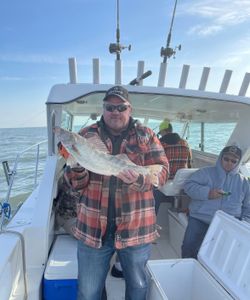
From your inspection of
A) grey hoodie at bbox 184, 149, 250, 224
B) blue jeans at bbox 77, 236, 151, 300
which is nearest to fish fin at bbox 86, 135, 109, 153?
blue jeans at bbox 77, 236, 151, 300

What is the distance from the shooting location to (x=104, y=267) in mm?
2318

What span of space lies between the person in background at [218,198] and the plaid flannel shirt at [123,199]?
1435 millimetres

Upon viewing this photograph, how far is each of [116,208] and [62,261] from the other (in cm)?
101

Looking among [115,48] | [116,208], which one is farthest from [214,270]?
[115,48]

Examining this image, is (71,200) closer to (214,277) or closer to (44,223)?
(44,223)

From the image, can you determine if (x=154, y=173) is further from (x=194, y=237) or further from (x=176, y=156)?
(x=176, y=156)

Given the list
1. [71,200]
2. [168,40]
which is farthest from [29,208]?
[168,40]

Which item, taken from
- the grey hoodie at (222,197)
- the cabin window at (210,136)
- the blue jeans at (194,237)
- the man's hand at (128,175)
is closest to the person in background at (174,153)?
the cabin window at (210,136)

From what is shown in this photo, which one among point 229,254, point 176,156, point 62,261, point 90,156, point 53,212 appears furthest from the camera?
point 176,156

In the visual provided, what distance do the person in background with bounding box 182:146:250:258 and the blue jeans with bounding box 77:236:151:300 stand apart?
4.40 feet

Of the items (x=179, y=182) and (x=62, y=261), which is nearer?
(x=62, y=261)

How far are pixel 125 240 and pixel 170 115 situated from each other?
434 centimetres

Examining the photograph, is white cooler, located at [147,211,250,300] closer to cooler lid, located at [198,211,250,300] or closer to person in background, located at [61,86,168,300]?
cooler lid, located at [198,211,250,300]

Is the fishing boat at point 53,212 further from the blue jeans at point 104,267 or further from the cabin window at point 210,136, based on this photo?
the blue jeans at point 104,267
